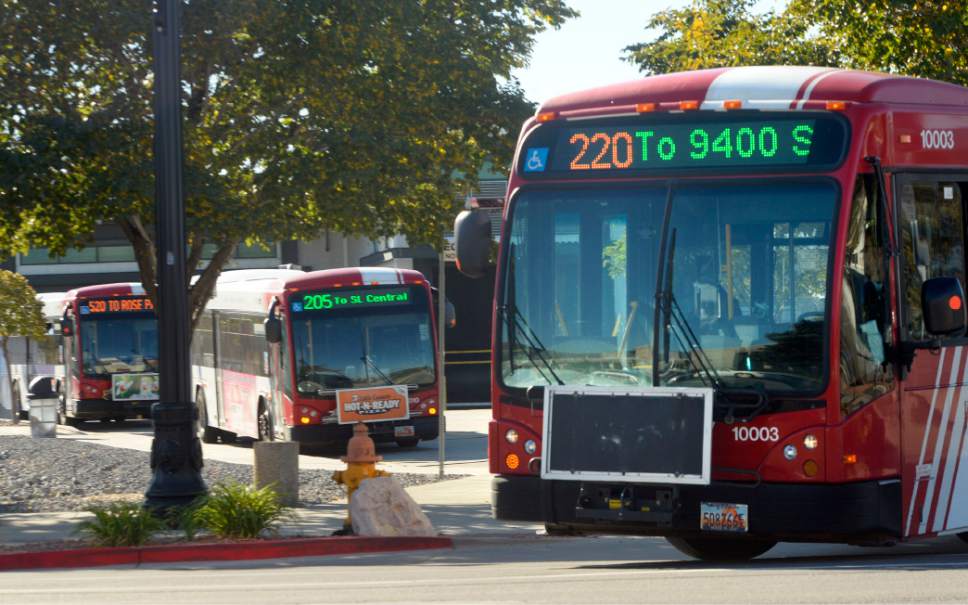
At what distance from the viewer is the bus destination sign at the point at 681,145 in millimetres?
10594

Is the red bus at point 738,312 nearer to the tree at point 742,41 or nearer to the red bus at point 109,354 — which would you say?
the tree at point 742,41

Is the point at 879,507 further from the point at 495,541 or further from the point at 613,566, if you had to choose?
the point at 495,541

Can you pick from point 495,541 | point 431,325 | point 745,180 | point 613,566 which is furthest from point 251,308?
point 745,180

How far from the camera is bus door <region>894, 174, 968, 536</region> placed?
10766 millimetres

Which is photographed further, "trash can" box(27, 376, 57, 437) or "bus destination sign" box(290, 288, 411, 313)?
"trash can" box(27, 376, 57, 437)

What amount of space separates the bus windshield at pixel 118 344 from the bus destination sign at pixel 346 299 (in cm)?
1234

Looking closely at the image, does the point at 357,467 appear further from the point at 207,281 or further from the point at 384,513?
the point at 207,281

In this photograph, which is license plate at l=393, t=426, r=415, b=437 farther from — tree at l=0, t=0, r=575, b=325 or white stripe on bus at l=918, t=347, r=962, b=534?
white stripe on bus at l=918, t=347, r=962, b=534

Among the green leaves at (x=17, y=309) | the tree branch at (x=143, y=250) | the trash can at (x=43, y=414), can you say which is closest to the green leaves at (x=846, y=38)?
the tree branch at (x=143, y=250)

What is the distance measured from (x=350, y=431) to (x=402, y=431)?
0.86 m

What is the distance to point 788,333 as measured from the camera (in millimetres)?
10422

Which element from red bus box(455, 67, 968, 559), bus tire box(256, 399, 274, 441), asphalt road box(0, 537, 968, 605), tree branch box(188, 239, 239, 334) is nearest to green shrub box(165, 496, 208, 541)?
asphalt road box(0, 537, 968, 605)

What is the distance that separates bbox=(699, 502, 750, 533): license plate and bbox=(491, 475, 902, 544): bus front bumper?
1.1 inches

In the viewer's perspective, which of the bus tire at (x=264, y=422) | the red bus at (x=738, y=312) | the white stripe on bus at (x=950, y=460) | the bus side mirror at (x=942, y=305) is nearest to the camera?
the bus side mirror at (x=942, y=305)
